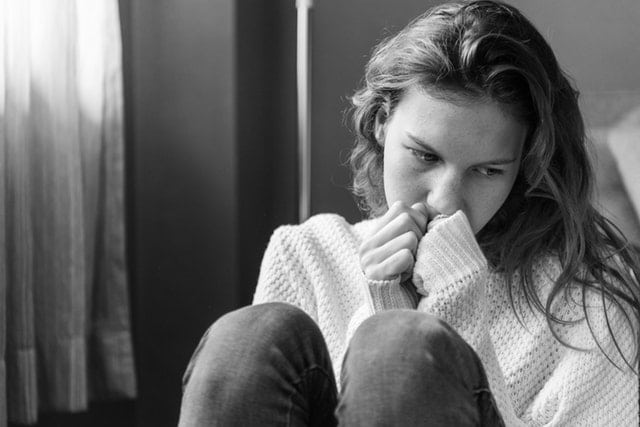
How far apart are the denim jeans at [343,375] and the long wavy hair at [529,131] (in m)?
0.35

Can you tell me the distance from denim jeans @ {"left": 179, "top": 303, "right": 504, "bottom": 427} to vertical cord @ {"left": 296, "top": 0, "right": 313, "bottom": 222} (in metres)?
0.95

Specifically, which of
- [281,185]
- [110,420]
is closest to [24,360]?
[110,420]

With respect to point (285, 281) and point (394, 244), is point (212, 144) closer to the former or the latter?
point (285, 281)

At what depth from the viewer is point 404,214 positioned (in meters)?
1.14

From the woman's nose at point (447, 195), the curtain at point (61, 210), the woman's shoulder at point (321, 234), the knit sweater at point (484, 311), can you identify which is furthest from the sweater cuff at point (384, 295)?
the curtain at point (61, 210)

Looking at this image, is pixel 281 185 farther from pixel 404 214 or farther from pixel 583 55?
pixel 404 214

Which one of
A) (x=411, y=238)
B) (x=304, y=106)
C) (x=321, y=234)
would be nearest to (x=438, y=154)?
(x=411, y=238)

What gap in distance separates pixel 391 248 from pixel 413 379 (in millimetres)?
280

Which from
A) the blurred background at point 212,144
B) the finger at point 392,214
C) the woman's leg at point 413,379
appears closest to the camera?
the woman's leg at point 413,379

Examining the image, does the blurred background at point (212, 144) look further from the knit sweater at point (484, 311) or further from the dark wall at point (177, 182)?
the knit sweater at point (484, 311)

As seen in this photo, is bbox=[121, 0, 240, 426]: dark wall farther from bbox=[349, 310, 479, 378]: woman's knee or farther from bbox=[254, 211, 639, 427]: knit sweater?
bbox=[349, 310, 479, 378]: woman's knee

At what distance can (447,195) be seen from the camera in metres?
1.17

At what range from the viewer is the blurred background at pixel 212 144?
6.01ft

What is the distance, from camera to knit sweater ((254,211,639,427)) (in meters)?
1.07
